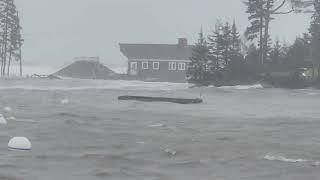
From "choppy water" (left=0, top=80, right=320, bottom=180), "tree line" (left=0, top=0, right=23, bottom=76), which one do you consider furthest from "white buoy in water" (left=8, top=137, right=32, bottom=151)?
"tree line" (left=0, top=0, right=23, bottom=76)

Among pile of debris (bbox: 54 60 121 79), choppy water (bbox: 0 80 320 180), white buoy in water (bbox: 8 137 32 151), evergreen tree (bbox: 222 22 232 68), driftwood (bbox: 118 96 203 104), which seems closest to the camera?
choppy water (bbox: 0 80 320 180)

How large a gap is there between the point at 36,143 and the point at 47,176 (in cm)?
337

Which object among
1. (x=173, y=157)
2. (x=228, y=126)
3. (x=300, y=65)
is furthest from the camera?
(x=300, y=65)

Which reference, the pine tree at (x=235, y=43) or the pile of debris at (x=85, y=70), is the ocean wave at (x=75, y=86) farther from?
the pile of debris at (x=85, y=70)

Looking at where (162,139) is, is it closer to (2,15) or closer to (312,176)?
(312,176)

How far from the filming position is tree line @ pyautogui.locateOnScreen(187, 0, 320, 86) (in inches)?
2025

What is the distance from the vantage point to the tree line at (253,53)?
51.4 metres

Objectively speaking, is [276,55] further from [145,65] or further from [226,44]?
[145,65]

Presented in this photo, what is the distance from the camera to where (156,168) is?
8594 millimetres

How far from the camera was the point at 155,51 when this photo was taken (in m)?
103

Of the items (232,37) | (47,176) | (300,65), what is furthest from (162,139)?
(232,37)

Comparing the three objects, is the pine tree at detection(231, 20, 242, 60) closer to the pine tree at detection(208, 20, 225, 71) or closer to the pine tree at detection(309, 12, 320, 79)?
the pine tree at detection(208, 20, 225, 71)

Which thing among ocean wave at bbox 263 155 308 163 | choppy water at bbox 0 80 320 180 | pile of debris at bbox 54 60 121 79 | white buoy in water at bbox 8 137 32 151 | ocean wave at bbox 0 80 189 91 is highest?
pile of debris at bbox 54 60 121 79

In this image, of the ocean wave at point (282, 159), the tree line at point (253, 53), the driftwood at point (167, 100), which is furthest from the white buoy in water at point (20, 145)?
the tree line at point (253, 53)
